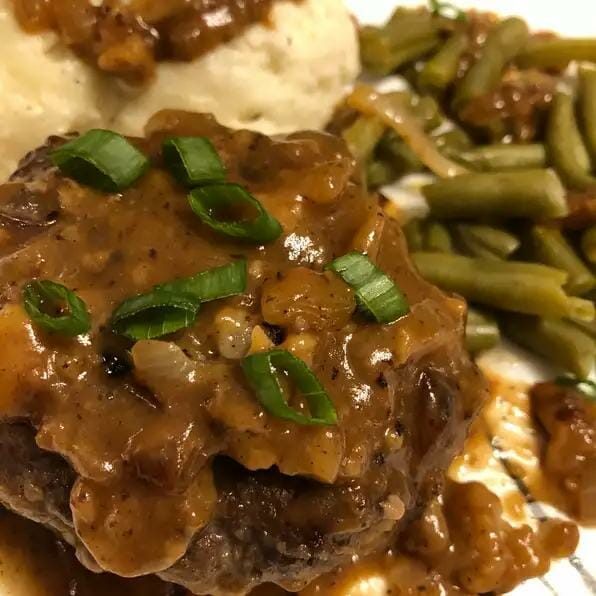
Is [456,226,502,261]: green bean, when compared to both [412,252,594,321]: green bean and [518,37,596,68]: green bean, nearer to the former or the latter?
[412,252,594,321]: green bean

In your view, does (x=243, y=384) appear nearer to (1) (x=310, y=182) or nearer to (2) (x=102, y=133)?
(1) (x=310, y=182)

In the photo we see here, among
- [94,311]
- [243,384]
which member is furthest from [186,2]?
[243,384]

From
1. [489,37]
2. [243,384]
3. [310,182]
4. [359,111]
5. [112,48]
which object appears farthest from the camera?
[489,37]

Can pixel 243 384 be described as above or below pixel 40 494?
above

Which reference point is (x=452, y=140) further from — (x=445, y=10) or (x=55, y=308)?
(x=55, y=308)

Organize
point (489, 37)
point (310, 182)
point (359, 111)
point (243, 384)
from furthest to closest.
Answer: point (489, 37), point (359, 111), point (310, 182), point (243, 384)
